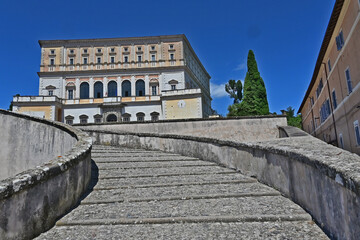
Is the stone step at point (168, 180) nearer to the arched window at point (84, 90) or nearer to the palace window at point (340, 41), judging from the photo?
the palace window at point (340, 41)

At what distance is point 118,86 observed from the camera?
39.8m

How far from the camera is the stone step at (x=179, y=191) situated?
4.47m

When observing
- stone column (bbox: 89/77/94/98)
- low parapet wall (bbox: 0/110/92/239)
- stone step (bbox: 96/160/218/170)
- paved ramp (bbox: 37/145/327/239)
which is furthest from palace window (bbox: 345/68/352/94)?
stone column (bbox: 89/77/94/98)

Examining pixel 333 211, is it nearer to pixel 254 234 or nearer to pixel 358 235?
pixel 358 235

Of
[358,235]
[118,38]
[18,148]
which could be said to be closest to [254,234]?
[358,235]

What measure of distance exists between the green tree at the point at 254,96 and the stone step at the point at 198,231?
27810 mm

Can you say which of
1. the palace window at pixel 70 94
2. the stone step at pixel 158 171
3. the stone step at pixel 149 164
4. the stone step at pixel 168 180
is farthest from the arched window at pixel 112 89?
the stone step at pixel 168 180

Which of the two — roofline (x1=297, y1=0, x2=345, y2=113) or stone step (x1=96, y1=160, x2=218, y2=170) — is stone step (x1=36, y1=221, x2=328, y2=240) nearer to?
stone step (x1=96, y1=160, x2=218, y2=170)

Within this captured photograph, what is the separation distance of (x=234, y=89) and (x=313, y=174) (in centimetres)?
4937

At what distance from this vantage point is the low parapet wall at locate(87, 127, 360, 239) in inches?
87.7

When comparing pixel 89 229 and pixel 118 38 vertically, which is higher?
pixel 118 38

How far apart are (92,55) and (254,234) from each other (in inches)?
1684

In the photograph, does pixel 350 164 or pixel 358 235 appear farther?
pixel 350 164

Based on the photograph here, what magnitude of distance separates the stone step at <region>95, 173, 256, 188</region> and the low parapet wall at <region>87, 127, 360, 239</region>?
0.40 metres
